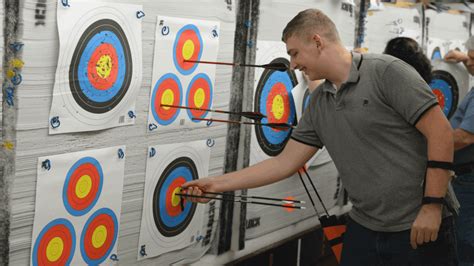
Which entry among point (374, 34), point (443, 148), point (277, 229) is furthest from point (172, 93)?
point (374, 34)

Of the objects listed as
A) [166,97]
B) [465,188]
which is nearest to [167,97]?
[166,97]

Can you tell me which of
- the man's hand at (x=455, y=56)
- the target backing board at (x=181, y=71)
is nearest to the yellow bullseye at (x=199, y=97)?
the target backing board at (x=181, y=71)

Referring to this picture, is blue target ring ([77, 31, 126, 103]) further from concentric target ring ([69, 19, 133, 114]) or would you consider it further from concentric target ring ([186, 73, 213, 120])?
concentric target ring ([186, 73, 213, 120])

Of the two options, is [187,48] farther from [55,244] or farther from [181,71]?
[55,244]

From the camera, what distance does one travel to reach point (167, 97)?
66.5 inches

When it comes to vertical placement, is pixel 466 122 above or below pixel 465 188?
above

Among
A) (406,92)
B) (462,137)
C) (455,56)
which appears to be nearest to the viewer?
(406,92)

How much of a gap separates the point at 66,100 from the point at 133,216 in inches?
16.4

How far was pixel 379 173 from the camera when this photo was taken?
1627 millimetres

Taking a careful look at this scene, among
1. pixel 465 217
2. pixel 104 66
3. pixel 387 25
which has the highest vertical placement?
pixel 387 25

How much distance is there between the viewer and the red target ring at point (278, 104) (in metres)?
2.15

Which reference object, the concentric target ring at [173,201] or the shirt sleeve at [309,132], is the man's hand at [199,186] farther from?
the shirt sleeve at [309,132]

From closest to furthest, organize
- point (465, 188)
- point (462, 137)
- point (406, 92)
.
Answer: point (406, 92), point (462, 137), point (465, 188)

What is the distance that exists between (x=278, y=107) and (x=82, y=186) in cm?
93
